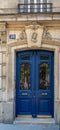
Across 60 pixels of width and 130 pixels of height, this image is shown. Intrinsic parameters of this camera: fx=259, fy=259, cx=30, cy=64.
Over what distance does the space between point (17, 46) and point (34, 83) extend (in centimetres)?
141

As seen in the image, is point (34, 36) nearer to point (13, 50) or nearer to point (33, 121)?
point (13, 50)

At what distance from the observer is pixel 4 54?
8797 mm

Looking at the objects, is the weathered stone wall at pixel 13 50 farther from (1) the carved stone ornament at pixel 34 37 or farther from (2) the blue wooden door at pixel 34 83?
(2) the blue wooden door at pixel 34 83

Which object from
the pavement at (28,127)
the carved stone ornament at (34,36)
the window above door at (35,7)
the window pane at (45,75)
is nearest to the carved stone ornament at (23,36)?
the carved stone ornament at (34,36)

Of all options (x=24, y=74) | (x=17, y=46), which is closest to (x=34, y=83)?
(x=24, y=74)

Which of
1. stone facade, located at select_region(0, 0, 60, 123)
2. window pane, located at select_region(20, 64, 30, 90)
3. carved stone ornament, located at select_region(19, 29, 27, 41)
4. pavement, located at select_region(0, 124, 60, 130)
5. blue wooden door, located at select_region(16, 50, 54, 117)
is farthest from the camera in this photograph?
window pane, located at select_region(20, 64, 30, 90)

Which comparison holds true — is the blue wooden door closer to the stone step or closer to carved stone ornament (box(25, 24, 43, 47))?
the stone step

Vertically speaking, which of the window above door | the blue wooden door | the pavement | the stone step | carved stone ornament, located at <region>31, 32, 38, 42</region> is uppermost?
the window above door

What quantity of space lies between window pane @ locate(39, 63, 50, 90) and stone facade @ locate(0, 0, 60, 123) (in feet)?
1.33

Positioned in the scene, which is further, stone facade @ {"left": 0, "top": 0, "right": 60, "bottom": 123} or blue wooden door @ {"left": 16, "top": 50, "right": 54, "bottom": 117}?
blue wooden door @ {"left": 16, "top": 50, "right": 54, "bottom": 117}

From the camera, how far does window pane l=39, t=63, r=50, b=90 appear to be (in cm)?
903

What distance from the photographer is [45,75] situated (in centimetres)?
906

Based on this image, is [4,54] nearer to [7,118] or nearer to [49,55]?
[49,55]

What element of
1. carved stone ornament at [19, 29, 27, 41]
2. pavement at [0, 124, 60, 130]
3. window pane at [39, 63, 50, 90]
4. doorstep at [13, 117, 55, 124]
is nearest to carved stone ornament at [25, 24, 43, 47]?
carved stone ornament at [19, 29, 27, 41]
